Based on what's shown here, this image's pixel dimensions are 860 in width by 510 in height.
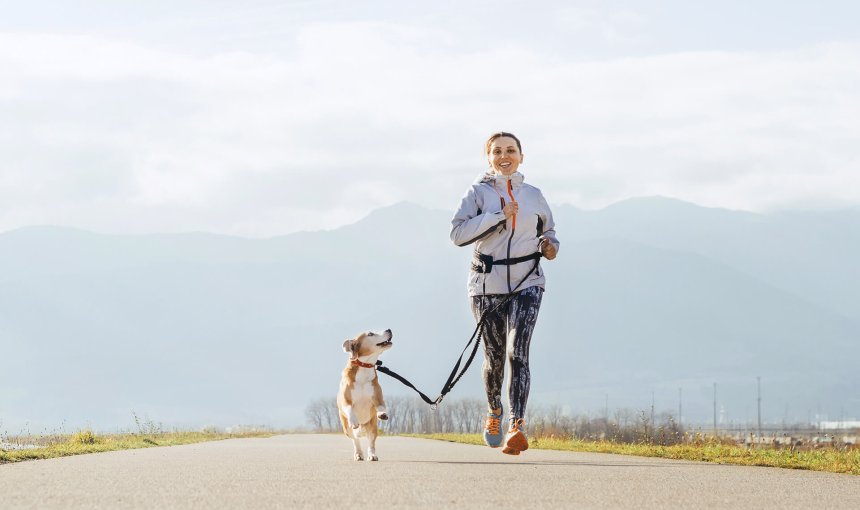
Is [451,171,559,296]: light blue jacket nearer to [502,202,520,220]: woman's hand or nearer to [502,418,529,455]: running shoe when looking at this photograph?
[502,202,520,220]: woman's hand

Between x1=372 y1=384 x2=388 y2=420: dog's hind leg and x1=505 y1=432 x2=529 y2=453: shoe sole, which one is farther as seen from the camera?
x1=372 y1=384 x2=388 y2=420: dog's hind leg

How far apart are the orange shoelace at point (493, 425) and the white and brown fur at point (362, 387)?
99 centimetres

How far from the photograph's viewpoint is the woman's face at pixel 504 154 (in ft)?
39.5

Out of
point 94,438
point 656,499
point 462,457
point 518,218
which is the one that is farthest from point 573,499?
point 94,438

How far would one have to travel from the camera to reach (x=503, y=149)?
12.0 meters

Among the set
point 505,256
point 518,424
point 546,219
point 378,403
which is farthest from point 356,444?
point 546,219

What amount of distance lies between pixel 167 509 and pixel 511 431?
4.45 metres

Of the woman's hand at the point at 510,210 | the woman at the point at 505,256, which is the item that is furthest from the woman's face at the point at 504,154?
the woman's hand at the point at 510,210

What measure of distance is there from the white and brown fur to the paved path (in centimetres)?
39

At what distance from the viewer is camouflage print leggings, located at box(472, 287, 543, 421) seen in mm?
11555

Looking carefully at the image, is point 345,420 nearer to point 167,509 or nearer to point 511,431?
point 511,431

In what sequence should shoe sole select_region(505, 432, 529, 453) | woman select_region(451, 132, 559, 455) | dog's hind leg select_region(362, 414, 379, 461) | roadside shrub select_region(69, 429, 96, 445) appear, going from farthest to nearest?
roadside shrub select_region(69, 429, 96, 445)
dog's hind leg select_region(362, 414, 379, 461)
woman select_region(451, 132, 559, 455)
shoe sole select_region(505, 432, 529, 453)

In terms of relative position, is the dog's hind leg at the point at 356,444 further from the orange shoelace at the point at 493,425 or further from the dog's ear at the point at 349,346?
the orange shoelace at the point at 493,425

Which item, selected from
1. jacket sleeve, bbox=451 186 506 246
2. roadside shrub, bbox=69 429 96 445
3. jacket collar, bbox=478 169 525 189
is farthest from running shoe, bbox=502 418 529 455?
roadside shrub, bbox=69 429 96 445
